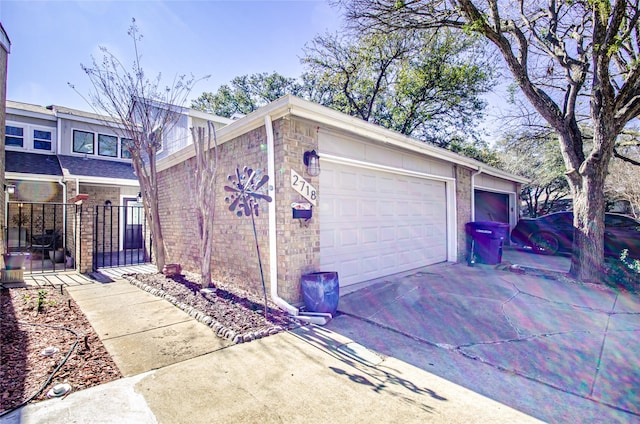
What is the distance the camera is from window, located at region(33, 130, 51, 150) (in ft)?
37.9

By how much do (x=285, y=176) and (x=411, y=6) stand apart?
5.87 meters

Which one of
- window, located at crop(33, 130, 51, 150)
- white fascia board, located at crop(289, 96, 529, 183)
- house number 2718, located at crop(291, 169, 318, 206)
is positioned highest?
window, located at crop(33, 130, 51, 150)

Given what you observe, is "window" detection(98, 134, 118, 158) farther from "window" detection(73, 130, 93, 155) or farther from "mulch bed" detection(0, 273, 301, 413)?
"mulch bed" detection(0, 273, 301, 413)

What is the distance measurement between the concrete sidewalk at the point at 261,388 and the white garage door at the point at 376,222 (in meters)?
2.06

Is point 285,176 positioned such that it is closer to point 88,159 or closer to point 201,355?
point 201,355

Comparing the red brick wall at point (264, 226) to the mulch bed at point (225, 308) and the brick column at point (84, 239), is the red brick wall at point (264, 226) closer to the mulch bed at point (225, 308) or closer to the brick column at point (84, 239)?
the mulch bed at point (225, 308)

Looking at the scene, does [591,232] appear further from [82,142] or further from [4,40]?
[82,142]

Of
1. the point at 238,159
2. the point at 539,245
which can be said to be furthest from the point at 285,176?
the point at 539,245

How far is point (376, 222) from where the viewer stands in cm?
641

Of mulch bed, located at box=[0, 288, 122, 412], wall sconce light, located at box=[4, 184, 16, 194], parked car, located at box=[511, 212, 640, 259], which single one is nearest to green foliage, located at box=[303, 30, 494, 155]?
parked car, located at box=[511, 212, 640, 259]

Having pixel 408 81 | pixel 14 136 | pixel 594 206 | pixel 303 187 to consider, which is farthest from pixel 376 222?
pixel 14 136

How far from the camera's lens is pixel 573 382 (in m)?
2.82

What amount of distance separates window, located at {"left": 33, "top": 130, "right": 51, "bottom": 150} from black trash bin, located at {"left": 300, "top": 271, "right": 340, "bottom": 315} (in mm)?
12861

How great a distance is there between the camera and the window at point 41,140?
11.5 metres
